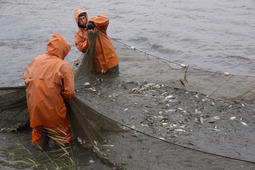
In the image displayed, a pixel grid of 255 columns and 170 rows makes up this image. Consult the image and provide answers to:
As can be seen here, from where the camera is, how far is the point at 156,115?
5.47 m

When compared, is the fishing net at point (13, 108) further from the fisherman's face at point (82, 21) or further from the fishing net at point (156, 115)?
A: the fisherman's face at point (82, 21)

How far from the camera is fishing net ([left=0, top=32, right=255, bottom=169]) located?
12.8 feet

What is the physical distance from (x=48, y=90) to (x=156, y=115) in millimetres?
2253

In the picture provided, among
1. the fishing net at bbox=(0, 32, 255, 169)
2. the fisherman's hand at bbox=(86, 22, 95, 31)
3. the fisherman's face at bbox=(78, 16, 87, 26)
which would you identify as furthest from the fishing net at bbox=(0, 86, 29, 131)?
the fisherman's face at bbox=(78, 16, 87, 26)

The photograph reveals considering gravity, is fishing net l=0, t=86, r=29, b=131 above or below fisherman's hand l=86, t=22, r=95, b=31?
below

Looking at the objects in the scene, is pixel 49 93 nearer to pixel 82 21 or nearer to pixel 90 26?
pixel 90 26

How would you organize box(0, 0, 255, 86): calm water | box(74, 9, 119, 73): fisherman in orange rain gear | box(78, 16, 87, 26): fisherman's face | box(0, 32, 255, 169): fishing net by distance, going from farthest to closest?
1. box(0, 0, 255, 86): calm water
2. box(78, 16, 87, 26): fisherman's face
3. box(74, 9, 119, 73): fisherman in orange rain gear
4. box(0, 32, 255, 169): fishing net

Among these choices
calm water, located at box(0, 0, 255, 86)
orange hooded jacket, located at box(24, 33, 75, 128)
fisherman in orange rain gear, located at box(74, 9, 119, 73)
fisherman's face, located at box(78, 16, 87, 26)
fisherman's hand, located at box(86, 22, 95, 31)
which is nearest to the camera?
orange hooded jacket, located at box(24, 33, 75, 128)

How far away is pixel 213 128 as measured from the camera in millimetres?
4914

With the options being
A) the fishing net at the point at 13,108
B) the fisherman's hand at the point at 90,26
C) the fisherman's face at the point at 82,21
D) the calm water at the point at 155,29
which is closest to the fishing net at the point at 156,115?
the fishing net at the point at 13,108

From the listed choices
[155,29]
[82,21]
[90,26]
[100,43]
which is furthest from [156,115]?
[155,29]

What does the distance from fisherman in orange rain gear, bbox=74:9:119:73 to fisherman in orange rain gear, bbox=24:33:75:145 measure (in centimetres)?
234

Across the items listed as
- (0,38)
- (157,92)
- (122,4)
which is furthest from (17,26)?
(157,92)

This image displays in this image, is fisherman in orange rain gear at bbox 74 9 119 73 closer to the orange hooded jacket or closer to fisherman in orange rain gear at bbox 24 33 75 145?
fisherman in orange rain gear at bbox 24 33 75 145
